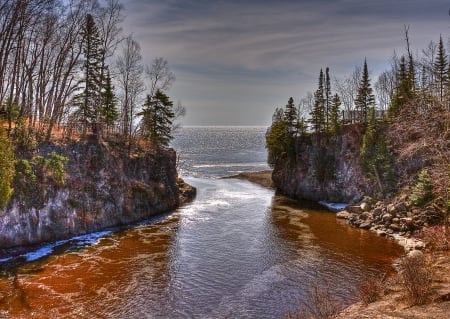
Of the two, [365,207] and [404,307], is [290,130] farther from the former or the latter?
[404,307]

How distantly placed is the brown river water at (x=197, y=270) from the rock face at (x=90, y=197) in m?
1.98

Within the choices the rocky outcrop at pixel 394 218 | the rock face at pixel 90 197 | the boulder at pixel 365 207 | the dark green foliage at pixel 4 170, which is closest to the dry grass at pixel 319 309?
the rocky outcrop at pixel 394 218

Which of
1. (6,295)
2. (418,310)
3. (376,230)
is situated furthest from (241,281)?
(376,230)

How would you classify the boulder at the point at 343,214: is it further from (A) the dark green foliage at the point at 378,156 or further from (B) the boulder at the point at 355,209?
(A) the dark green foliage at the point at 378,156

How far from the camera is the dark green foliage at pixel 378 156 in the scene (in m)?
39.4

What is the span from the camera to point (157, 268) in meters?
23.2

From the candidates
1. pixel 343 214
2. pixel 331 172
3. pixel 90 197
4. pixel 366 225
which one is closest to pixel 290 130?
pixel 331 172

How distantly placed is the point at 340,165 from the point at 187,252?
2760 centimetres

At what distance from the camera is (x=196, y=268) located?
2319cm

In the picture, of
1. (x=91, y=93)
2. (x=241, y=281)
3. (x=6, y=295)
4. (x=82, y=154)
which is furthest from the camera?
(x=91, y=93)

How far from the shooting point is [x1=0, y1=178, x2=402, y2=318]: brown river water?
58.3ft

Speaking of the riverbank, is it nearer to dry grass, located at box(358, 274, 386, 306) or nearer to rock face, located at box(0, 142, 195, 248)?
dry grass, located at box(358, 274, 386, 306)

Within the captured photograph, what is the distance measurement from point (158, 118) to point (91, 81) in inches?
430

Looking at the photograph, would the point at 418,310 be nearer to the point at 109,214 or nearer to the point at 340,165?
the point at 109,214
